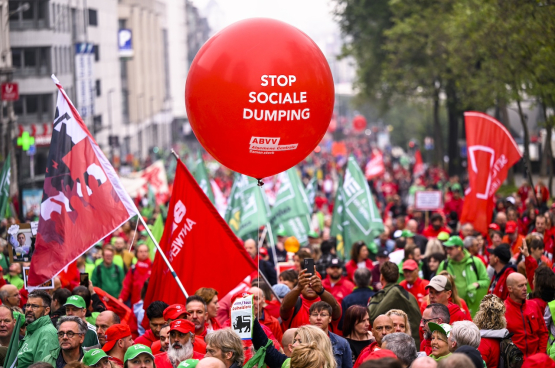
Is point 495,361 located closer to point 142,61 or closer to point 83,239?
point 83,239

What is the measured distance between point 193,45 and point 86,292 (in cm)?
14669

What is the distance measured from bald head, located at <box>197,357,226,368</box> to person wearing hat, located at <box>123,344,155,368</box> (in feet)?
1.75

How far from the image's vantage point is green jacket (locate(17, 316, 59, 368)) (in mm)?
7375

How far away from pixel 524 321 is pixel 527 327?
0.06 metres

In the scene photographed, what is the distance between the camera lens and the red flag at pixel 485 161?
14.8 metres

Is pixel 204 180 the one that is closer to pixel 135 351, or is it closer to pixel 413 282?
pixel 413 282

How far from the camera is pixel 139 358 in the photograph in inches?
248

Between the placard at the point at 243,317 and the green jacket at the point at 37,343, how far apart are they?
1916 mm

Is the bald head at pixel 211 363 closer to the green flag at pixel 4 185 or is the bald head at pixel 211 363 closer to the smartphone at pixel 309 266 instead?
the smartphone at pixel 309 266

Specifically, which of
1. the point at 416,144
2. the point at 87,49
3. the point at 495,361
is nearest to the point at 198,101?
the point at 495,361

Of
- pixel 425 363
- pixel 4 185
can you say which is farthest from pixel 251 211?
pixel 425 363

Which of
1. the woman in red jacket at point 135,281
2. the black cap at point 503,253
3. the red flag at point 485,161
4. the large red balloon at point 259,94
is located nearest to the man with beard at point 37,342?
the large red balloon at point 259,94

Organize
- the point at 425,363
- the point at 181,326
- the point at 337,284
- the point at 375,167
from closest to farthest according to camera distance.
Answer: the point at 425,363
the point at 181,326
the point at 337,284
the point at 375,167

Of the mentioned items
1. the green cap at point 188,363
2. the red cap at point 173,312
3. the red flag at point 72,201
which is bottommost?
the green cap at point 188,363
